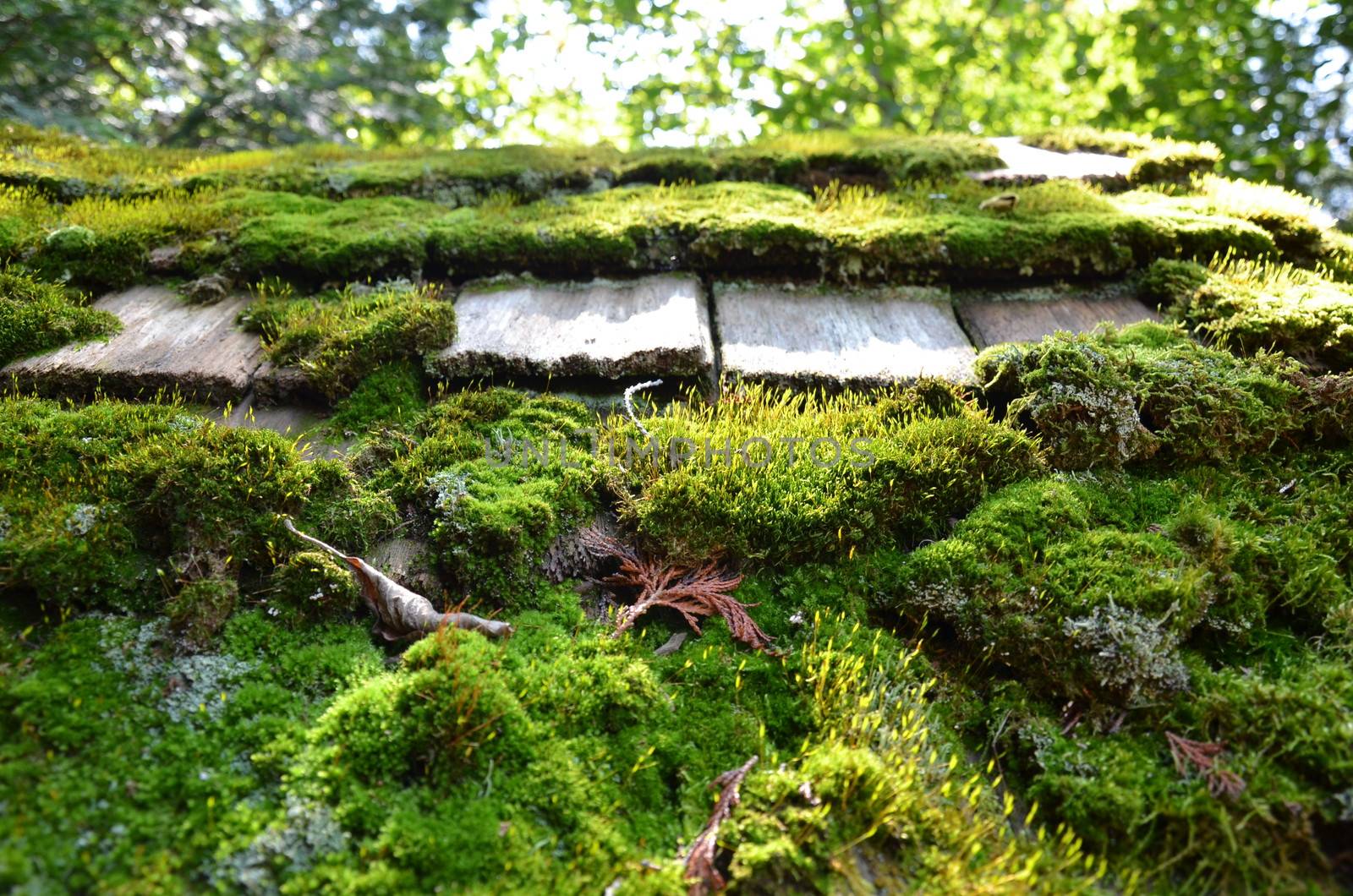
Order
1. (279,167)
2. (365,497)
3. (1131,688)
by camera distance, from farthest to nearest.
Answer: (279,167) → (365,497) → (1131,688)

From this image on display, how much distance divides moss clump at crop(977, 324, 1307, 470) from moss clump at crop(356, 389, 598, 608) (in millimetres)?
2234

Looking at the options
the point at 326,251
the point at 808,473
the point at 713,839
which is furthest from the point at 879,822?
the point at 326,251

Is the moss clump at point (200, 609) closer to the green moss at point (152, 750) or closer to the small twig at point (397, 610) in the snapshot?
the green moss at point (152, 750)

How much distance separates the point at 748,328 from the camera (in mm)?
4477

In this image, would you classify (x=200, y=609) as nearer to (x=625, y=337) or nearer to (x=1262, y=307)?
(x=625, y=337)

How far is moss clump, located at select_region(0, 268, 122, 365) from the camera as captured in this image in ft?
12.9

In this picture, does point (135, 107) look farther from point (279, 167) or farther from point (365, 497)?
point (365, 497)

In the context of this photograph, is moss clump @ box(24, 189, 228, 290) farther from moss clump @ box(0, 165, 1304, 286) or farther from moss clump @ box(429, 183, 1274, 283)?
moss clump @ box(429, 183, 1274, 283)

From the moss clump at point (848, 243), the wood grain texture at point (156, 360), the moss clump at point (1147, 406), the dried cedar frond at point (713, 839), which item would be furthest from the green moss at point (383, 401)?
the moss clump at point (1147, 406)

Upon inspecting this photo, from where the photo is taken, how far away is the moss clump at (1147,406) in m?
3.61

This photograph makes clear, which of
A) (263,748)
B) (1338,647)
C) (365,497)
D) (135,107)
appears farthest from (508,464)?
(135,107)

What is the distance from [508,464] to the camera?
11.6 feet

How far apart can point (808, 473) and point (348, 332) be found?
8.43ft

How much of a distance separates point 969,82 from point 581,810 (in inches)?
857
